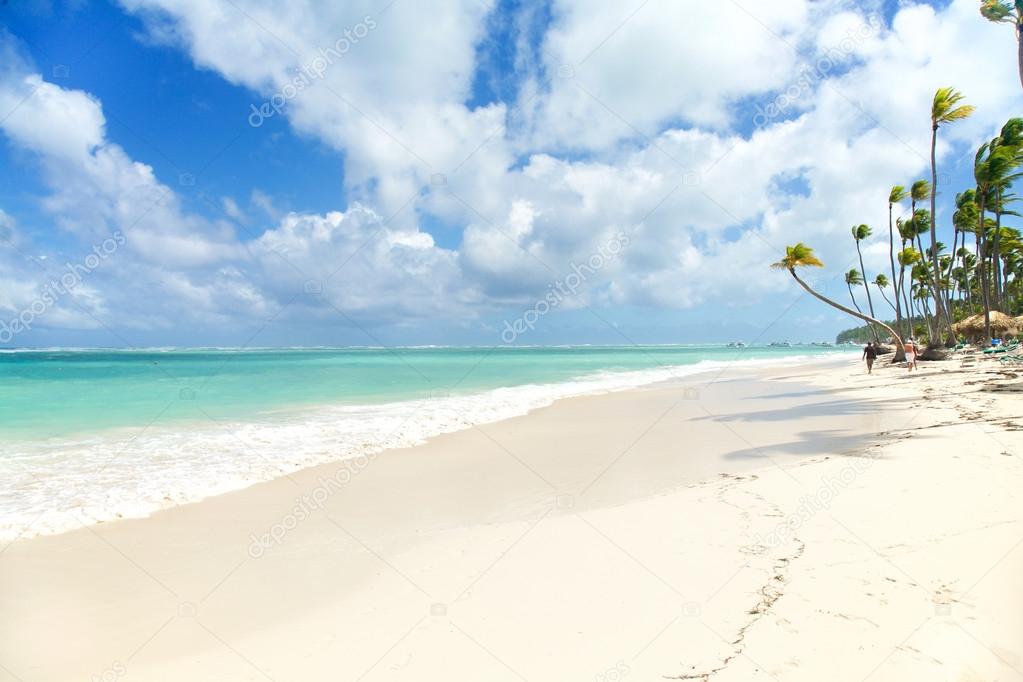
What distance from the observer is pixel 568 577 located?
4.16 metres

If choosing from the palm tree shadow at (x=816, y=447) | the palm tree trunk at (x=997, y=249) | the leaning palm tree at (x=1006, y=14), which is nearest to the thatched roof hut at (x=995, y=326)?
the palm tree trunk at (x=997, y=249)

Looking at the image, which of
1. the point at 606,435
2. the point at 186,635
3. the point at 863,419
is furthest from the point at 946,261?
the point at 186,635

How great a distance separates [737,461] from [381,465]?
6.27 m

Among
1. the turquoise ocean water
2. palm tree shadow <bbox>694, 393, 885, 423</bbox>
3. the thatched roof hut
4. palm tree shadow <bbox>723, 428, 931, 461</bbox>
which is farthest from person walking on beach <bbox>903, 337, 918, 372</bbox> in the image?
palm tree shadow <bbox>723, 428, 931, 461</bbox>

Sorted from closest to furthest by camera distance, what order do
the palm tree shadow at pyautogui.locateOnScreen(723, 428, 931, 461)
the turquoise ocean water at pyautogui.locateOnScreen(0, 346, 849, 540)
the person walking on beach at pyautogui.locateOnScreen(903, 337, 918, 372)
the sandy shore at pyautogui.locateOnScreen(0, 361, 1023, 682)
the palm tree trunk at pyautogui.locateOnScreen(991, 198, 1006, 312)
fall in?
the sandy shore at pyautogui.locateOnScreen(0, 361, 1023, 682) → the turquoise ocean water at pyautogui.locateOnScreen(0, 346, 849, 540) → the palm tree shadow at pyautogui.locateOnScreen(723, 428, 931, 461) → the person walking on beach at pyautogui.locateOnScreen(903, 337, 918, 372) → the palm tree trunk at pyautogui.locateOnScreen(991, 198, 1006, 312)

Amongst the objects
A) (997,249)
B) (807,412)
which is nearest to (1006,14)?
(807,412)

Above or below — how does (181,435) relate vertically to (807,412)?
above

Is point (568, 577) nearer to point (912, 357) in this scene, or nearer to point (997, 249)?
point (912, 357)

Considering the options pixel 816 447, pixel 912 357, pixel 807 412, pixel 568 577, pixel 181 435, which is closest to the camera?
pixel 568 577

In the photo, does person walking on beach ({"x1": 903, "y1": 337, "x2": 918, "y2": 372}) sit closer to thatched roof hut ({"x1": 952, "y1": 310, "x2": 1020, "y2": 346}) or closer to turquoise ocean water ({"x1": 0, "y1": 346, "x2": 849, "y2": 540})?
thatched roof hut ({"x1": 952, "y1": 310, "x2": 1020, "y2": 346})

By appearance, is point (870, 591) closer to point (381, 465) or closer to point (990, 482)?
point (990, 482)

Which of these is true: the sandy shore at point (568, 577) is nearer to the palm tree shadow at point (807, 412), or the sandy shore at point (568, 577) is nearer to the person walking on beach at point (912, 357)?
the palm tree shadow at point (807, 412)

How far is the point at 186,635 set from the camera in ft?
12.5

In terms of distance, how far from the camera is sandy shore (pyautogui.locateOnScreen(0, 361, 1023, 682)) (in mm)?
3062
